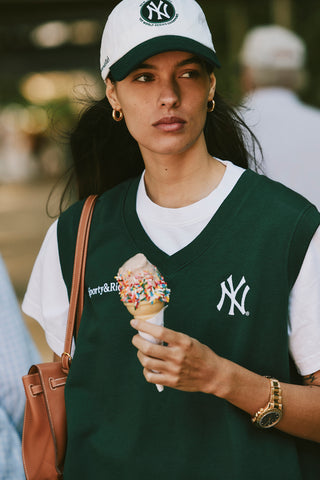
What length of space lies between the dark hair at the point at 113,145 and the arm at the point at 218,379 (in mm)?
802

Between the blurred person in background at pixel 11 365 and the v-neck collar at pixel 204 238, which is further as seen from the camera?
the blurred person in background at pixel 11 365

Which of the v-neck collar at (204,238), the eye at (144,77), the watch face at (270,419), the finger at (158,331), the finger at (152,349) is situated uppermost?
the eye at (144,77)

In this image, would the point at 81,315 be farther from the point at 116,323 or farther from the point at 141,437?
the point at 141,437

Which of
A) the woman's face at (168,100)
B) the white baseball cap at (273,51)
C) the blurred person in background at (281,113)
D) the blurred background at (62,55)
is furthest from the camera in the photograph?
the white baseball cap at (273,51)

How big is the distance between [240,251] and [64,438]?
31.1 inches

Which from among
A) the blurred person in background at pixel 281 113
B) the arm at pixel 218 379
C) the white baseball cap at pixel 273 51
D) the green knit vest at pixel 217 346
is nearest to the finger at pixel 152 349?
the arm at pixel 218 379

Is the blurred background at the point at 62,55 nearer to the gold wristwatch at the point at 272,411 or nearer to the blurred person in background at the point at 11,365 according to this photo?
the blurred person in background at the point at 11,365

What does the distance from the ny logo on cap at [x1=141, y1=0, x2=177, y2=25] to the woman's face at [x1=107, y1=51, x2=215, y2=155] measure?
10 cm

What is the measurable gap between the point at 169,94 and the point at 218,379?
0.73 metres


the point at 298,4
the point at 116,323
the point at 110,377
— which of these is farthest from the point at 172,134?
the point at 298,4

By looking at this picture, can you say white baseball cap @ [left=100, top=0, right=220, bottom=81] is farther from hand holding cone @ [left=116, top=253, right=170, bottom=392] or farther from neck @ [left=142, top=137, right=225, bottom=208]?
hand holding cone @ [left=116, top=253, right=170, bottom=392]

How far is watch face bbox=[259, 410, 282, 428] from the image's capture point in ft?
5.42

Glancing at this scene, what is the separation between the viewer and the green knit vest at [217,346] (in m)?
1.68

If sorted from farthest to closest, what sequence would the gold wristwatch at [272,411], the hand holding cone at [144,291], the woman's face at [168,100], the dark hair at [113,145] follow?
1. the dark hair at [113,145]
2. the woman's face at [168,100]
3. the gold wristwatch at [272,411]
4. the hand holding cone at [144,291]
